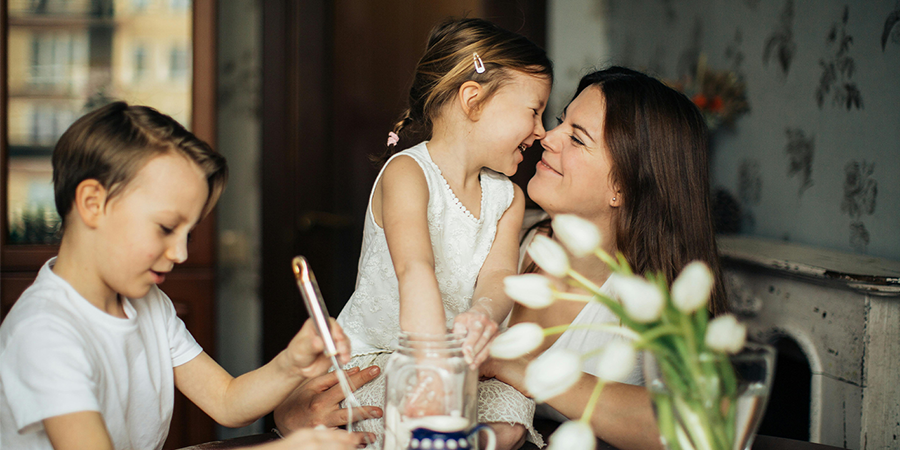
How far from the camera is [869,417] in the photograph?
133cm

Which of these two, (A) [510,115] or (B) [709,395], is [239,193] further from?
(B) [709,395]

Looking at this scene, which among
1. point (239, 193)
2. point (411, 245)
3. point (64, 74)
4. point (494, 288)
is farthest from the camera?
point (239, 193)

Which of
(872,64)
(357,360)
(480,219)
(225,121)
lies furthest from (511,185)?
(225,121)

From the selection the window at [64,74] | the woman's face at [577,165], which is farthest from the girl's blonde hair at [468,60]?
the window at [64,74]

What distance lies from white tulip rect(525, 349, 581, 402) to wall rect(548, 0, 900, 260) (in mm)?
1397

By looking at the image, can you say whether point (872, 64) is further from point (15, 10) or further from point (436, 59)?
point (15, 10)

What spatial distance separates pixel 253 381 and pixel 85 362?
253 mm

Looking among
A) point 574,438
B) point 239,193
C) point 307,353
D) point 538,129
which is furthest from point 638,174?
point 239,193

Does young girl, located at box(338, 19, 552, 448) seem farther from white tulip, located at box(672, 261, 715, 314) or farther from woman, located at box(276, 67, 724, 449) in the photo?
white tulip, located at box(672, 261, 715, 314)

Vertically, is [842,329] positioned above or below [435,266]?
below

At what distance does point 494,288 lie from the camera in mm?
1229

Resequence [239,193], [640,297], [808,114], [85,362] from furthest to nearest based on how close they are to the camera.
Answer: [239,193], [808,114], [85,362], [640,297]

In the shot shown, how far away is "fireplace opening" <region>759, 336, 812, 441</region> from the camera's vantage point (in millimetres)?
1837

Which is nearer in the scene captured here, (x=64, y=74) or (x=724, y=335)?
(x=724, y=335)
